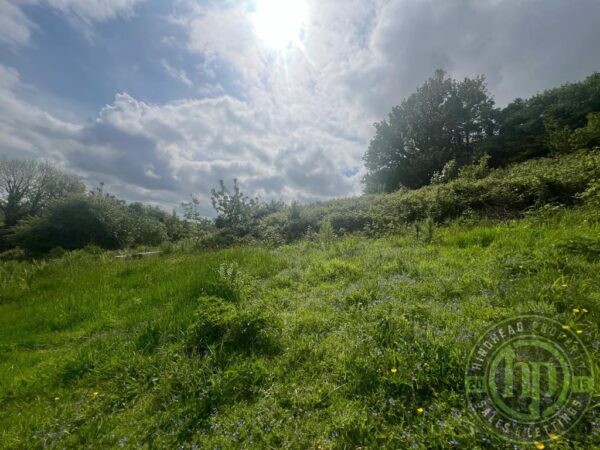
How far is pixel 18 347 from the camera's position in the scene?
5152 millimetres

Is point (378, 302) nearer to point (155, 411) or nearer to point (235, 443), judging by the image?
point (235, 443)

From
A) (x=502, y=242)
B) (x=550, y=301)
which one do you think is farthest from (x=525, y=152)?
(x=550, y=301)

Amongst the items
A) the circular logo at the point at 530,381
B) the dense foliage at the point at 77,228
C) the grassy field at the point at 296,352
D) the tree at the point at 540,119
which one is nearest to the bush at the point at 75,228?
the dense foliage at the point at 77,228

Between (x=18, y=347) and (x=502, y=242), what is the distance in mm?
10175

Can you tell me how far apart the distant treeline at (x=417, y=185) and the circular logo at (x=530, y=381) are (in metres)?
5.97

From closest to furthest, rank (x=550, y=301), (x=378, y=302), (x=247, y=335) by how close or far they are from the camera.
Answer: (x=550, y=301)
(x=247, y=335)
(x=378, y=302)

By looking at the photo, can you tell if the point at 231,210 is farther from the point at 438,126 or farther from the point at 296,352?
the point at 438,126

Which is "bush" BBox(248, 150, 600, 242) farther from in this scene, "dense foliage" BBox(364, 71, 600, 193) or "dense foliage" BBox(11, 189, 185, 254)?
"dense foliage" BBox(11, 189, 185, 254)

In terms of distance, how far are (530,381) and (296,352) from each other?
7.80ft

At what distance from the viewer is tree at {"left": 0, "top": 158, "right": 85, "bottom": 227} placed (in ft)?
138

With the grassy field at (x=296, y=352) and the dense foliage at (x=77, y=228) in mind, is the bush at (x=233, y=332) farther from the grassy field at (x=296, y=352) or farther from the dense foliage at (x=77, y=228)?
the dense foliage at (x=77, y=228)

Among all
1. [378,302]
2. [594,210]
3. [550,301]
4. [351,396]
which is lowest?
[351,396]

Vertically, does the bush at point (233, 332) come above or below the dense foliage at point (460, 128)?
below

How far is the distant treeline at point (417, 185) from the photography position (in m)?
10.6
